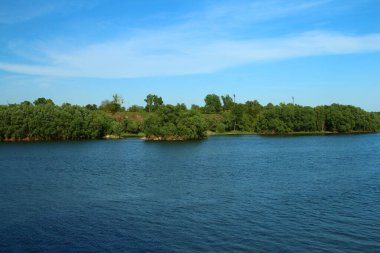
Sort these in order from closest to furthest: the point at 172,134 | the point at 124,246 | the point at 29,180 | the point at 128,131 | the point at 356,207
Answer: the point at 124,246 → the point at 356,207 → the point at 29,180 → the point at 172,134 → the point at 128,131

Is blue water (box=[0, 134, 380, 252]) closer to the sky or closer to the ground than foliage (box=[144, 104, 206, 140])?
closer to the ground

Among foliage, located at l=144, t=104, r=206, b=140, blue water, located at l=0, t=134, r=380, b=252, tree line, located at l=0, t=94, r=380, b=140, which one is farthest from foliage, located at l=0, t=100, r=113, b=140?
blue water, located at l=0, t=134, r=380, b=252

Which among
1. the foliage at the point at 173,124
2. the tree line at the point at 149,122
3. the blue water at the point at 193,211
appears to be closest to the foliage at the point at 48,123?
the tree line at the point at 149,122

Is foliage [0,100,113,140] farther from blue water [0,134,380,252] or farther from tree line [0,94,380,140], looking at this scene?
blue water [0,134,380,252]

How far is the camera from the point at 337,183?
1513 inches

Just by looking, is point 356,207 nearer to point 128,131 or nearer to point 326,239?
point 326,239

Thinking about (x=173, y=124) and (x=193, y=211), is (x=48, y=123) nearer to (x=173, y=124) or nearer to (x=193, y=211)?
(x=173, y=124)

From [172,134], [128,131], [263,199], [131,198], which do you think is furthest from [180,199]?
[128,131]

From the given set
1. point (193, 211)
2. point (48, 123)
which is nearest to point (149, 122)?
point (48, 123)

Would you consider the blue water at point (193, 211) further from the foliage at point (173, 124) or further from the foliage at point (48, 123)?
the foliage at point (48, 123)

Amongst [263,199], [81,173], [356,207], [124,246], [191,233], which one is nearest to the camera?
[124,246]

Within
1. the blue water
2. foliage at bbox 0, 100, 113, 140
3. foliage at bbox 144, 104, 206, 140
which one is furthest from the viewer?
foliage at bbox 144, 104, 206, 140

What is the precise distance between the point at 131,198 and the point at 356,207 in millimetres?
17088

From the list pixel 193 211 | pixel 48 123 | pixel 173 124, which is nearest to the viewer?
pixel 193 211
